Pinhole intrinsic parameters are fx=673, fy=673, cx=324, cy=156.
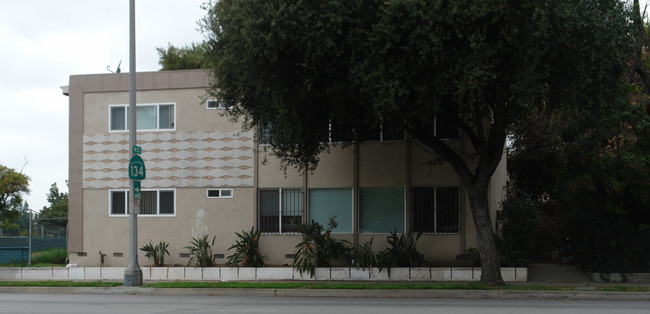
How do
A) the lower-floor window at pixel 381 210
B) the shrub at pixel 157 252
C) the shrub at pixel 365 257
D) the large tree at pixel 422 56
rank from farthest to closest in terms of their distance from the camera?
the shrub at pixel 157 252
the lower-floor window at pixel 381 210
the shrub at pixel 365 257
the large tree at pixel 422 56

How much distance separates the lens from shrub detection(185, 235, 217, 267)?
21906mm

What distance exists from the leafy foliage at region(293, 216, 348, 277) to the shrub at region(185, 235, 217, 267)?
10.0ft

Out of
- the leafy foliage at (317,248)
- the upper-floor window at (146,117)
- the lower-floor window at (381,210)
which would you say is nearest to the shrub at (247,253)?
the leafy foliage at (317,248)

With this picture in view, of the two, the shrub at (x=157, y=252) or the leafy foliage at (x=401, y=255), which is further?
the shrub at (x=157, y=252)

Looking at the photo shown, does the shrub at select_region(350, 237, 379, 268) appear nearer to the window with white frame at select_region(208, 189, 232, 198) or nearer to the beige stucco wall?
the beige stucco wall

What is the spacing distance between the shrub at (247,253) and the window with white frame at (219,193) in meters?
1.55

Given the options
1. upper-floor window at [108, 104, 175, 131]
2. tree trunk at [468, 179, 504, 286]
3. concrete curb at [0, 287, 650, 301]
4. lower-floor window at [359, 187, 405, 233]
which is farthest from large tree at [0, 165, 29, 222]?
tree trunk at [468, 179, 504, 286]

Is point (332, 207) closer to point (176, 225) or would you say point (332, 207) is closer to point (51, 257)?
point (176, 225)

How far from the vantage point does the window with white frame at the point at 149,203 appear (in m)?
23.1

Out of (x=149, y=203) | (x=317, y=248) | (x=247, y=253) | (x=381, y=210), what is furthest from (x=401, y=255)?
(x=149, y=203)

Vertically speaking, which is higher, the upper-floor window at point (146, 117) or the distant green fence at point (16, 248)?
the upper-floor window at point (146, 117)

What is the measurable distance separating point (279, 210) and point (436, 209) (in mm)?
5160

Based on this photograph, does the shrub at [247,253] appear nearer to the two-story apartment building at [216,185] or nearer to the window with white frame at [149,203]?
the two-story apartment building at [216,185]

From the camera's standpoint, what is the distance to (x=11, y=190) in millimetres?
27297
